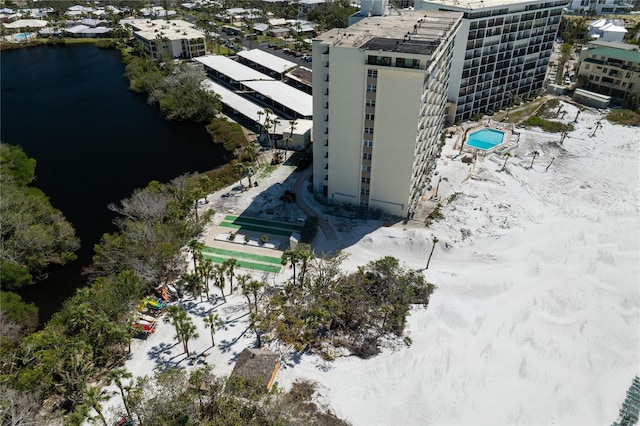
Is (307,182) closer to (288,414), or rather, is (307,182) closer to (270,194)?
(270,194)

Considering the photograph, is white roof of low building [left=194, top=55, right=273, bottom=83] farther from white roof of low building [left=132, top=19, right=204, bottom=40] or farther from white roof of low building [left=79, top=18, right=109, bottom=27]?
white roof of low building [left=79, top=18, right=109, bottom=27]

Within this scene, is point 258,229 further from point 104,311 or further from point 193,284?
point 104,311

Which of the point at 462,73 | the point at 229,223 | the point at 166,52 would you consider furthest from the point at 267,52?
the point at 229,223

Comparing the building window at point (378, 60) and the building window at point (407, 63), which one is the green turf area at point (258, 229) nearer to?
the building window at point (378, 60)

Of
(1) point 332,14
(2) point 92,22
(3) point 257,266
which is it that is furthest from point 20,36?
(3) point 257,266

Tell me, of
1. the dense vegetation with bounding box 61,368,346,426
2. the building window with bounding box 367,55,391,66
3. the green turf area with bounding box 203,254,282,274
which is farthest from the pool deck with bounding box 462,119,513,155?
the dense vegetation with bounding box 61,368,346,426

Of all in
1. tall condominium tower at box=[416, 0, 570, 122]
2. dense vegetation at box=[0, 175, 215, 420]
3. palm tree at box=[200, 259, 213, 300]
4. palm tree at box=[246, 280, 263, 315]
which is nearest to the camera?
dense vegetation at box=[0, 175, 215, 420]

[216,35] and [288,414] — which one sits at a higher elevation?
[216,35]
